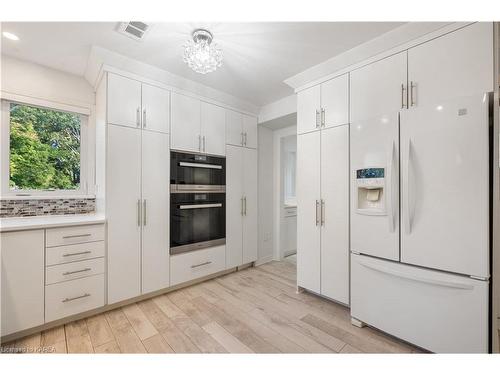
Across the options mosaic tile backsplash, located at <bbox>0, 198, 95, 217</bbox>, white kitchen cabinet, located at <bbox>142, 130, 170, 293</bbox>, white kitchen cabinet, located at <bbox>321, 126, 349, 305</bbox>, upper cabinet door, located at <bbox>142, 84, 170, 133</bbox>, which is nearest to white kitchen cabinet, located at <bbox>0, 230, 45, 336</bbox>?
mosaic tile backsplash, located at <bbox>0, 198, 95, 217</bbox>

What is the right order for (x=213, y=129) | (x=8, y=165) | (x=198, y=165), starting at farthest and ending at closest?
(x=213, y=129), (x=198, y=165), (x=8, y=165)

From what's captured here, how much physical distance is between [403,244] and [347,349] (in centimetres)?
87

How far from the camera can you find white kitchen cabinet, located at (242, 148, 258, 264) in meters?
3.22

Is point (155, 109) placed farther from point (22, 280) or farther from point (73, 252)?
point (22, 280)

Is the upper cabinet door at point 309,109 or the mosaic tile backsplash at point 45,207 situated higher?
the upper cabinet door at point 309,109

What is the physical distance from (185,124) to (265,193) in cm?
165

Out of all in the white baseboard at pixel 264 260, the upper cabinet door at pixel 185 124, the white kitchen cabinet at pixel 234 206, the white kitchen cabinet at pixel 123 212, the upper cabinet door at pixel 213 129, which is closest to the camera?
the white kitchen cabinet at pixel 123 212

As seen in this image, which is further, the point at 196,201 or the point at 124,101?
the point at 196,201

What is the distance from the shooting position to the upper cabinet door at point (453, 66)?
57.0 inches

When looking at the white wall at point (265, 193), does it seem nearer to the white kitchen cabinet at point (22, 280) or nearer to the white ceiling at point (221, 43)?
the white ceiling at point (221, 43)

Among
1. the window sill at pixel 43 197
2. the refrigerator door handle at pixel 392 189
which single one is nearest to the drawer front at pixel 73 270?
the window sill at pixel 43 197

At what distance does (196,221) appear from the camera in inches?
108

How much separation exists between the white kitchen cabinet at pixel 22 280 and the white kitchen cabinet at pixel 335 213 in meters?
2.50

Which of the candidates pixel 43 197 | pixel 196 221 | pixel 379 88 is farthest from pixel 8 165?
pixel 379 88
